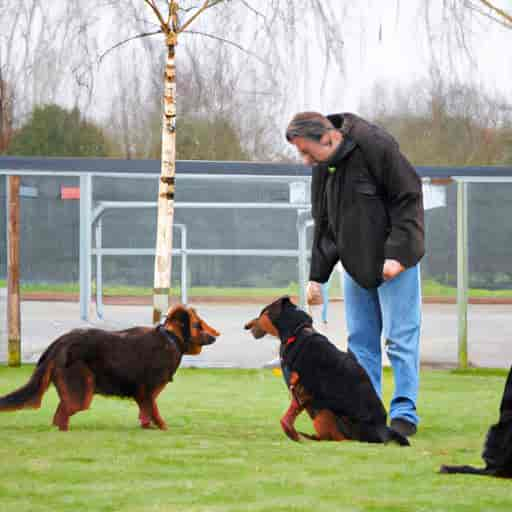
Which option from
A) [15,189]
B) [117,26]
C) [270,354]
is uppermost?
[117,26]

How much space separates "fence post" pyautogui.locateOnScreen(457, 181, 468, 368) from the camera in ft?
26.0

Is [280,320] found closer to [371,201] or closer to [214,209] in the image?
[371,201]

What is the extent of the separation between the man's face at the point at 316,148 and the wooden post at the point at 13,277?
414 cm

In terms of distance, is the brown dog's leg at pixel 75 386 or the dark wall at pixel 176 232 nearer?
the brown dog's leg at pixel 75 386

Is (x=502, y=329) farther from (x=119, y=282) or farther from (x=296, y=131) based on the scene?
(x=296, y=131)

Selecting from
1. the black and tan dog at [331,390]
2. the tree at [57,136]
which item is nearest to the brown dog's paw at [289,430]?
the black and tan dog at [331,390]

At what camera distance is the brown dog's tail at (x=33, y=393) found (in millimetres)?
4621

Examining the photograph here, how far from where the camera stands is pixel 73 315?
834 centimetres

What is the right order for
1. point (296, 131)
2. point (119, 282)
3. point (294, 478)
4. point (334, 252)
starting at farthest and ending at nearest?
1. point (119, 282)
2. point (334, 252)
3. point (296, 131)
4. point (294, 478)

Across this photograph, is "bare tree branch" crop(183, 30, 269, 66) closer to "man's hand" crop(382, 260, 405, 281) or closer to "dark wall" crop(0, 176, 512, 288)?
"dark wall" crop(0, 176, 512, 288)

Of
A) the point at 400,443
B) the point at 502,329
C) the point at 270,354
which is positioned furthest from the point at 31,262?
the point at 400,443

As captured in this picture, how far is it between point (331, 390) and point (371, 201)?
89 centimetres

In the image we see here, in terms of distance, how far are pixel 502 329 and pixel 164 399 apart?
13.0 feet

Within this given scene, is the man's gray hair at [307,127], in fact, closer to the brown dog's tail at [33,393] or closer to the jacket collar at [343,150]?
the jacket collar at [343,150]
